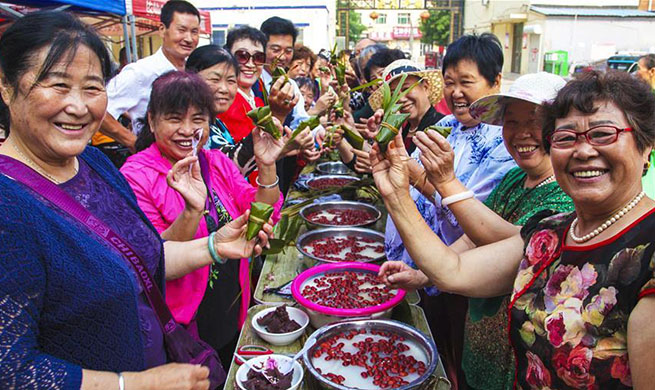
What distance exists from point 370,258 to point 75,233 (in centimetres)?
186

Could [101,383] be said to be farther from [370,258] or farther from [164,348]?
[370,258]

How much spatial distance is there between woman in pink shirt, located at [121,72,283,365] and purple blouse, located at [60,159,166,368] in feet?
1.42

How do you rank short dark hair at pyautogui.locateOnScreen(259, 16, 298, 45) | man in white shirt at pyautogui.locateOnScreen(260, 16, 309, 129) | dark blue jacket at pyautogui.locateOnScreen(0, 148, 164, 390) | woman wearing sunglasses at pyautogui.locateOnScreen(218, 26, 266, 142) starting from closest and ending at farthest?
dark blue jacket at pyautogui.locateOnScreen(0, 148, 164, 390) < woman wearing sunglasses at pyautogui.locateOnScreen(218, 26, 266, 142) < man in white shirt at pyautogui.locateOnScreen(260, 16, 309, 129) < short dark hair at pyautogui.locateOnScreen(259, 16, 298, 45)

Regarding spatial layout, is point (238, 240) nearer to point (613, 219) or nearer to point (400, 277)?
point (400, 277)

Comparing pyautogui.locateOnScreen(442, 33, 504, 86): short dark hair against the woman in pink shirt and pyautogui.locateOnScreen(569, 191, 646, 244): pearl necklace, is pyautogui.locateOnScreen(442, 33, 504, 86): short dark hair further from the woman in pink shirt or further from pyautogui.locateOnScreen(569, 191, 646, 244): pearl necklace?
pyautogui.locateOnScreen(569, 191, 646, 244): pearl necklace

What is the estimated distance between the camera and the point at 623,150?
1269 mm

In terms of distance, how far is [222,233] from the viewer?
189 centimetres

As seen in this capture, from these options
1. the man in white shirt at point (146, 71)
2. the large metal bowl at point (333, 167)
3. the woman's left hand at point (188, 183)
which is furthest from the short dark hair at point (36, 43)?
the large metal bowl at point (333, 167)

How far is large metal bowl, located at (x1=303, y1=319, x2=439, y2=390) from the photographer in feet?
5.16

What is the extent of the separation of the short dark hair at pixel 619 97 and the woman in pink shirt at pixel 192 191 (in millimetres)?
1462

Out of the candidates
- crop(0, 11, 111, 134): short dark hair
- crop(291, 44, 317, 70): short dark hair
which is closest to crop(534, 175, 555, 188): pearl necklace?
crop(0, 11, 111, 134): short dark hair

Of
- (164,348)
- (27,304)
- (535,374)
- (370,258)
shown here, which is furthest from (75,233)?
(370,258)

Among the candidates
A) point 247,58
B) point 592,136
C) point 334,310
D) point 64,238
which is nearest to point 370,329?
point 334,310

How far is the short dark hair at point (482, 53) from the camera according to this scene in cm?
250
